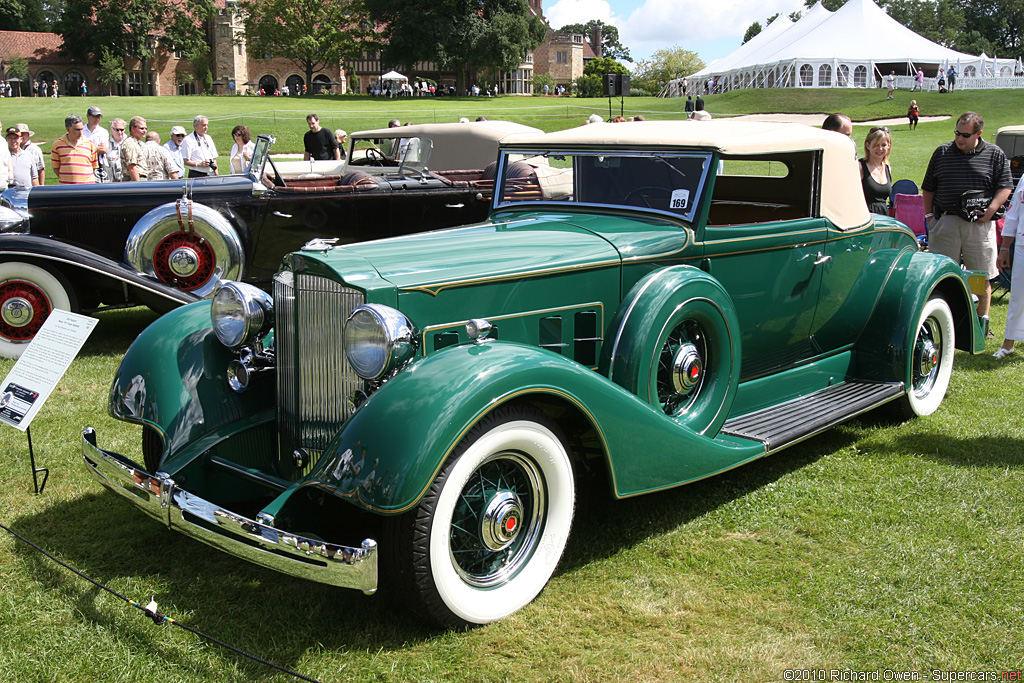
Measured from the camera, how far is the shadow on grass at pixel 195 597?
9.70ft

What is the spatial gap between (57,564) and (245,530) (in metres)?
1.43

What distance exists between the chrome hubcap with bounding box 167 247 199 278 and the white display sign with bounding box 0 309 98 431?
3.40 m

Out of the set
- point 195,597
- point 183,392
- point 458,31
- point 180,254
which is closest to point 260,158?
point 180,254

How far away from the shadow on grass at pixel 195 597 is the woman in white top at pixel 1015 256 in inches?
210

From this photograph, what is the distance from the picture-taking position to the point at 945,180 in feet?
22.5

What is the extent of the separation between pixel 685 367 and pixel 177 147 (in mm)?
10246

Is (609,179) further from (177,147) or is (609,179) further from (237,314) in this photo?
(177,147)

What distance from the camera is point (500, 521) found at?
9.95ft

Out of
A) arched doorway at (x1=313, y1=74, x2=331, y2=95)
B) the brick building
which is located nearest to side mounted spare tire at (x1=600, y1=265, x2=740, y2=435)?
the brick building

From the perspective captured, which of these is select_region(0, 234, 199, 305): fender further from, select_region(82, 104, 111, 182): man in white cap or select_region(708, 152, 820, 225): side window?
select_region(82, 104, 111, 182): man in white cap

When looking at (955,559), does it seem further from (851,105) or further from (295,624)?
(851,105)

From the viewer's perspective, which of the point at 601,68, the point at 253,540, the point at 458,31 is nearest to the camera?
the point at 253,540

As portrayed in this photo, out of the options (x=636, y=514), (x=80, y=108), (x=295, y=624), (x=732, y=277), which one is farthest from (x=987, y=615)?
(x=80, y=108)

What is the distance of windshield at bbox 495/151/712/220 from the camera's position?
4.13m
